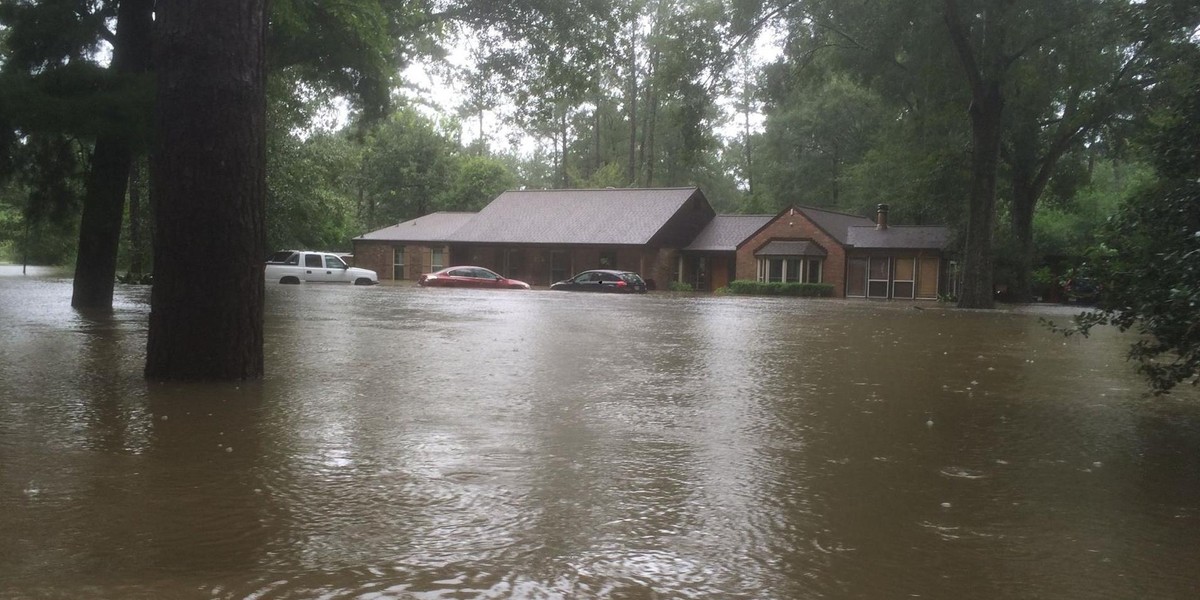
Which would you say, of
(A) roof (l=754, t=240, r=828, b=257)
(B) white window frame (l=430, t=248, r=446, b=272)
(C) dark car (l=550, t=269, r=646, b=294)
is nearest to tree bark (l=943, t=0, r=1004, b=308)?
(A) roof (l=754, t=240, r=828, b=257)

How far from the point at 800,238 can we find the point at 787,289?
3.44 metres

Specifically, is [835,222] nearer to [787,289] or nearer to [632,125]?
[787,289]

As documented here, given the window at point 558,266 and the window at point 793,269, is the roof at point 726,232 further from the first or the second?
the window at point 558,266

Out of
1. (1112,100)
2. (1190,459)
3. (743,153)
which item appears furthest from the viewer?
(743,153)

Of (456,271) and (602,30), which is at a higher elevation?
(602,30)

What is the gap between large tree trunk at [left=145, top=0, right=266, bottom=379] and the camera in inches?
323

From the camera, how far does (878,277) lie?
4516 cm

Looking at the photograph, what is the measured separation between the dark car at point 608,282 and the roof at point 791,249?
697 cm

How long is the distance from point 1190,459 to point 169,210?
7910 millimetres

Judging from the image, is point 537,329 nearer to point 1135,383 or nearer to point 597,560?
point 1135,383

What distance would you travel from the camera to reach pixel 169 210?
8.24 meters

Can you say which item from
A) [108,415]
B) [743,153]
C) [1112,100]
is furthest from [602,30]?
[743,153]

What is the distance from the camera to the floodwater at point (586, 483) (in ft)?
12.1

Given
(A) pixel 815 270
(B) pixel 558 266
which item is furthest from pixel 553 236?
(A) pixel 815 270
